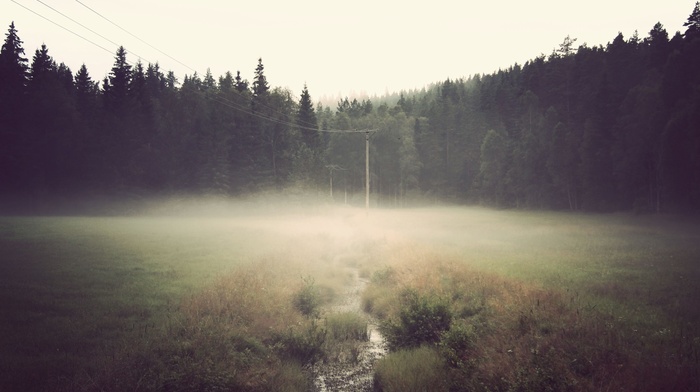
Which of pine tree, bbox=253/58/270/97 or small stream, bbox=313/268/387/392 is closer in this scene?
small stream, bbox=313/268/387/392

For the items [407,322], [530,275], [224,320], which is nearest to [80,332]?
[224,320]

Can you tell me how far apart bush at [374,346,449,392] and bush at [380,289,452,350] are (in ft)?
2.60

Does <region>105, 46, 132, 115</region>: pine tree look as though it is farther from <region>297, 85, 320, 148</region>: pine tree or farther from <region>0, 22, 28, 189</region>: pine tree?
<region>297, 85, 320, 148</region>: pine tree

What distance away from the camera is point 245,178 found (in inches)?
2849

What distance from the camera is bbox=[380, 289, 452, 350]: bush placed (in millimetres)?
11391

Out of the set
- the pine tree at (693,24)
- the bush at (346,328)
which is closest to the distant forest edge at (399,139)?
the pine tree at (693,24)

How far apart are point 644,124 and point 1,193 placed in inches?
3841

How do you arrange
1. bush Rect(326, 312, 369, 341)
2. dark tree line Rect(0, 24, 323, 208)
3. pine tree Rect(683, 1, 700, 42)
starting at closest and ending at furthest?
bush Rect(326, 312, 369, 341) → pine tree Rect(683, 1, 700, 42) → dark tree line Rect(0, 24, 323, 208)

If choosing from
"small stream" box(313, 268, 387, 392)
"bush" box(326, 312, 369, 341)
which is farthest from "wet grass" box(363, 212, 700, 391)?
"bush" box(326, 312, 369, 341)

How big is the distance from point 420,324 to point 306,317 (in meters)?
4.55

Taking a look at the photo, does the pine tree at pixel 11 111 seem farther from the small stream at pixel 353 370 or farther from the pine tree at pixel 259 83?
the small stream at pixel 353 370

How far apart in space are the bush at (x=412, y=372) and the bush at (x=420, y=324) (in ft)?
2.60

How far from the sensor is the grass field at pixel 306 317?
7617 mm

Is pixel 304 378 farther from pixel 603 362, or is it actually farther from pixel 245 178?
pixel 245 178
